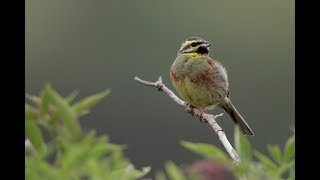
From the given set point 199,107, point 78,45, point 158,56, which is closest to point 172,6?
point 78,45

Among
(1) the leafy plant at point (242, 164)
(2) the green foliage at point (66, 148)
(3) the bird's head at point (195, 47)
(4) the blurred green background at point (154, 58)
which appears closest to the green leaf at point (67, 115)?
(2) the green foliage at point (66, 148)

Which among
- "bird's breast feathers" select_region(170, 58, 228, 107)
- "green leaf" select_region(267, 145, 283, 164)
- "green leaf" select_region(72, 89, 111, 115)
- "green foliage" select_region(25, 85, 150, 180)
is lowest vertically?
"green leaf" select_region(267, 145, 283, 164)

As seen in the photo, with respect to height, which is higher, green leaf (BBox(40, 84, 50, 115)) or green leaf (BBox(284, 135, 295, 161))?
green leaf (BBox(40, 84, 50, 115))

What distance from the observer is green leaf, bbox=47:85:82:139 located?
2.19 meters

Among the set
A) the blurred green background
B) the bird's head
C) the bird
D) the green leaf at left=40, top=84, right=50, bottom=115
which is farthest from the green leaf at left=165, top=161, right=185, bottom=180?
the blurred green background

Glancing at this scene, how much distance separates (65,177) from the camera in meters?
1.94

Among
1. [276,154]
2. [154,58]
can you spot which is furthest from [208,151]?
[154,58]

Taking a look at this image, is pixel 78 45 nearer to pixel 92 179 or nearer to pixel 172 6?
pixel 172 6

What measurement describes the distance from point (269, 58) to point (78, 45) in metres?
4.29

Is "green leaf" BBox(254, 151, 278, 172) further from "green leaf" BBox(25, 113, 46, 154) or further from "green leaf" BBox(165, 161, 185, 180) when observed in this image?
"green leaf" BBox(25, 113, 46, 154)

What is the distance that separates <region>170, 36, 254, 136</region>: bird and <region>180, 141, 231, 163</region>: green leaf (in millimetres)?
2472

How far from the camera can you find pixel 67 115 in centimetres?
220

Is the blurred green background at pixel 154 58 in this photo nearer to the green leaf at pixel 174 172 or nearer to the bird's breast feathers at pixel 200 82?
the bird's breast feathers at pixel 200 82
